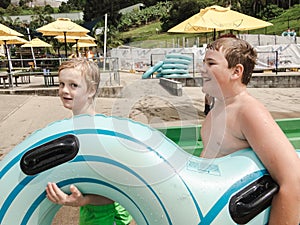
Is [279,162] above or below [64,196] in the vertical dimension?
above

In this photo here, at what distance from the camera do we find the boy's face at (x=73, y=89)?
1.75m

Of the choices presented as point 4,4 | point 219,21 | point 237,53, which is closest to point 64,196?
point 237,53

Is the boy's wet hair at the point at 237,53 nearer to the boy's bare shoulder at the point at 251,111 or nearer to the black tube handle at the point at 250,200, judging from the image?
the boy's bare shoulder at the point at 251,111

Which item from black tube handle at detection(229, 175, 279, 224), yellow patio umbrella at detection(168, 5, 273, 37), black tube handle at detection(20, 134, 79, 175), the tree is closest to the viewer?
black tube handle at detection(20, 134, 79, 175)

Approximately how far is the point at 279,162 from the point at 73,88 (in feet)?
3.36

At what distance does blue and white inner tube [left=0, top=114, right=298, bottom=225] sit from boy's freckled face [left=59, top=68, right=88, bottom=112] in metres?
0.33

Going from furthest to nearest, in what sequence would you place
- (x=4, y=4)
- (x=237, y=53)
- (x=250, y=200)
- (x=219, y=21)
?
(x=4, y=4) < (x=219, y=21) < (x=237, y=53) < (x=250, y=200)

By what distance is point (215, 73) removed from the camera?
1.69 m

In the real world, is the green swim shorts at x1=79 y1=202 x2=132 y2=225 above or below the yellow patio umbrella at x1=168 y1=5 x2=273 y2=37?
below

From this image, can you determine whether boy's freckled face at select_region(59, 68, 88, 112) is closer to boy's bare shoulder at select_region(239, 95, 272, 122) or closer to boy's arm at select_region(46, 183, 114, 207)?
boy's arm at select_region(46, 183, 114, 207)

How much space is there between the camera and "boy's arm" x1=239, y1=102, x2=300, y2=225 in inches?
57.5

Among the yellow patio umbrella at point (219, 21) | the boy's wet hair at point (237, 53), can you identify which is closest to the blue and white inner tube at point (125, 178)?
the boy's wet hair at point (237, 53)

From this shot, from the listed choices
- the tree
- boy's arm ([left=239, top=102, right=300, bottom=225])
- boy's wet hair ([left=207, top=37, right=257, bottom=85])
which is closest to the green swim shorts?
boy's arm ([left=239, top=102, right=300, bottom=225])

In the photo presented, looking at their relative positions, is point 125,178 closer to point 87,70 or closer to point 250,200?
point 250,200
